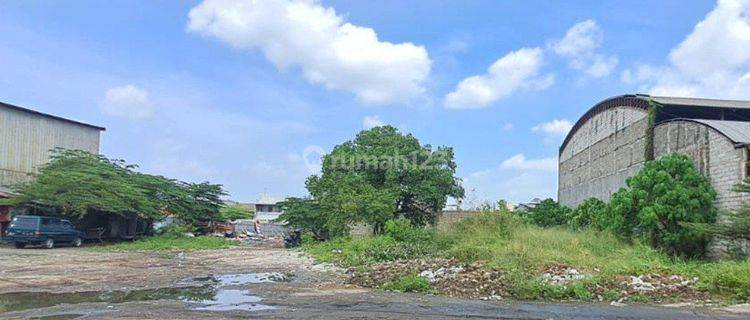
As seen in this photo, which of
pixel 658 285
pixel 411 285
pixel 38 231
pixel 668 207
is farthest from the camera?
pixel 38 231

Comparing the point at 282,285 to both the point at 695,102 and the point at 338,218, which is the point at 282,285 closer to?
the point at 338,218

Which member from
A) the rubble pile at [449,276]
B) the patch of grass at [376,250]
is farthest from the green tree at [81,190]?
the rubble pile at [449,276]

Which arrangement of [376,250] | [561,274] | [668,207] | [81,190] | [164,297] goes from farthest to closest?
[81,190] → [376,250] → [668,207] → [561,274] → [164,297]

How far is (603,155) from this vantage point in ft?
102

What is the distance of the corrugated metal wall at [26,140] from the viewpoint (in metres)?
35.0

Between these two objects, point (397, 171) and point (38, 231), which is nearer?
point (38, 231)

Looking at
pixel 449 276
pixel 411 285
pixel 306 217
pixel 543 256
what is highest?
pixel 306 217

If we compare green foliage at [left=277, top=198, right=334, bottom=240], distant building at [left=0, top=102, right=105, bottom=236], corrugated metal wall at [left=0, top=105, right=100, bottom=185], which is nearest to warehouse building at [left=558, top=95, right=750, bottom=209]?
green foliage at [left=277, top=198, right=334, bottom=240]

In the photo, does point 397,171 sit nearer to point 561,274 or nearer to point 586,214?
point 586,214

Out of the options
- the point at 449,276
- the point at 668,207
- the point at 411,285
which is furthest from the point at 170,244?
the point at 668,207

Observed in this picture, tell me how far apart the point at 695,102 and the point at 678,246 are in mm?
10070

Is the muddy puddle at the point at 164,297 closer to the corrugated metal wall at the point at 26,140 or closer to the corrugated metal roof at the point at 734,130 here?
the corrugated metal roof at the point at 734,130

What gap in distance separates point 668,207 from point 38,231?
25418 millimetres

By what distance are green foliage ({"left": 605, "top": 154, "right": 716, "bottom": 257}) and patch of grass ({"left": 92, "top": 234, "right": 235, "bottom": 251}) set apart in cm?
2075
